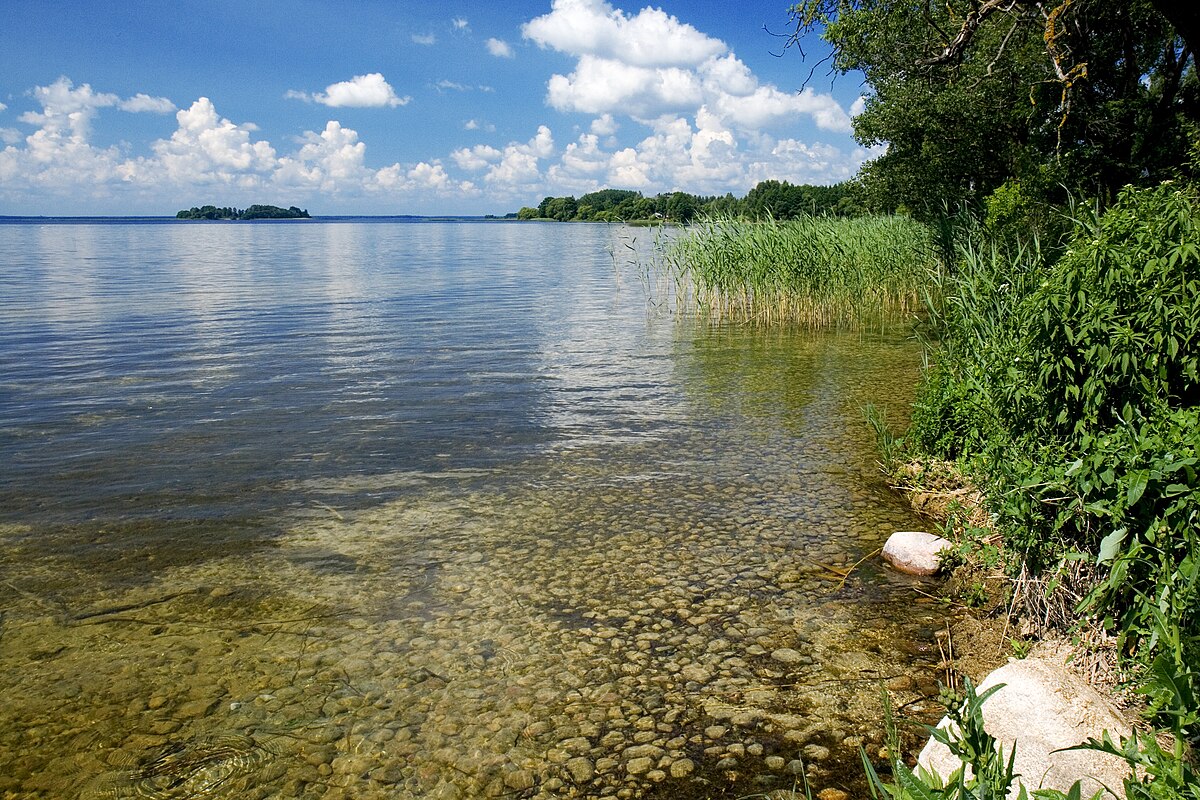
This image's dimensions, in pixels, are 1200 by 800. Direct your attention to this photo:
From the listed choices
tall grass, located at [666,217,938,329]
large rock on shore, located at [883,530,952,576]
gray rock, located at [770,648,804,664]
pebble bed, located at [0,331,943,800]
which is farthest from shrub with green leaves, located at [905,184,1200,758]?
tall grass, located at [666,217,938,329]

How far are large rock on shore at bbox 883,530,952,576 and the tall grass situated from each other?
12.7m

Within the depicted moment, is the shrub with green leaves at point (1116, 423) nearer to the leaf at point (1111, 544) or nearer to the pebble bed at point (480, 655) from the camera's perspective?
the leaf at point (1111, 544)

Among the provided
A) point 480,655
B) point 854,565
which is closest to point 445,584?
point 480,655

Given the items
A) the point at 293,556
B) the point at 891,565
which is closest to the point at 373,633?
the point at 293,556

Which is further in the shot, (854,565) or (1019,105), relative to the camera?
(1019,105)

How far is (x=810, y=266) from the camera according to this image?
60.9ft

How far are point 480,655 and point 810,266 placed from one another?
49.6 feet

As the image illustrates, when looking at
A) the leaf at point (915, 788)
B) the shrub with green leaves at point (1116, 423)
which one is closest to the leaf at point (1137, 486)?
the shrub with green leaves at point (1116, 423)

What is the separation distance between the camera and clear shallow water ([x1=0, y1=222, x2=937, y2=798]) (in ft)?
13.7

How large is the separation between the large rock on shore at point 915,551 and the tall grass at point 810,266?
1265 centimetres

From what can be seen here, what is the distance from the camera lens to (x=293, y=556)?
261 inches

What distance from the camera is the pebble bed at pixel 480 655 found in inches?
159

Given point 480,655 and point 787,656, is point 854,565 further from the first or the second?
point 480,655

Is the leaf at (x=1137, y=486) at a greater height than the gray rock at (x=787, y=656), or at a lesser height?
greater
